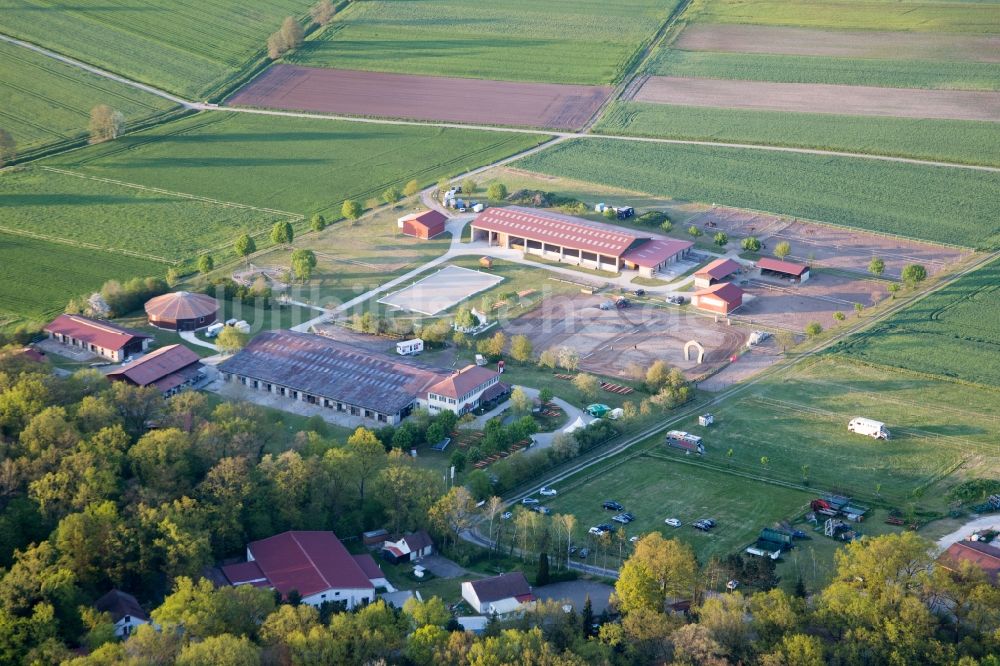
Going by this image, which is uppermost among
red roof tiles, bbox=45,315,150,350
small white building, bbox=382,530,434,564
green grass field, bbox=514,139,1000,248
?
green grass field, bbox=514,139,1000,248

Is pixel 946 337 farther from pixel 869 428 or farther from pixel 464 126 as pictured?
pixel 464 126

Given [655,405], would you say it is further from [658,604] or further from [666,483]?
[658,604]

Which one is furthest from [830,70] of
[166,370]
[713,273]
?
[166,370]

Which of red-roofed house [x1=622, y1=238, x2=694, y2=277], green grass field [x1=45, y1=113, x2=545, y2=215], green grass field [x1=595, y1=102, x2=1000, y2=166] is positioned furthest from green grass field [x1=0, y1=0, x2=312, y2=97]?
red-roofed house [x1=622, y1=238, x2=694, y2=277]

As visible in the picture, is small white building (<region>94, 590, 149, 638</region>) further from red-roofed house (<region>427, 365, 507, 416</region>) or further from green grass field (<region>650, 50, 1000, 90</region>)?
green grass field (<region>650, 50, 1000, 90</region>)

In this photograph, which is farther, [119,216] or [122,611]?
→ [119,216]

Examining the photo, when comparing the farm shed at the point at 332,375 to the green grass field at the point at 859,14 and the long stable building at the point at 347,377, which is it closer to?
the long stable building at the point at 347,377
